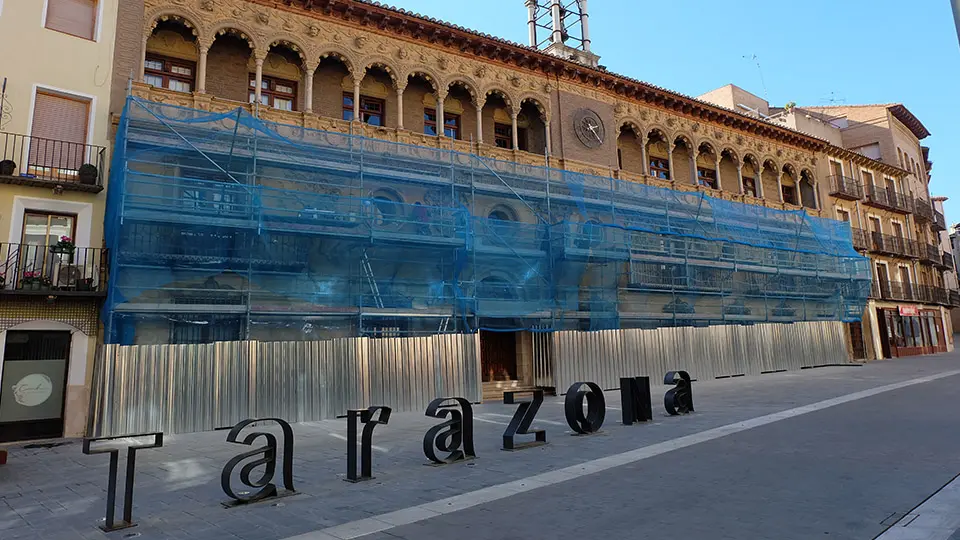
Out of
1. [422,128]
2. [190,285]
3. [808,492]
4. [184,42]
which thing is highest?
[184,42]

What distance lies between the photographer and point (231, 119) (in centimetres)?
1424

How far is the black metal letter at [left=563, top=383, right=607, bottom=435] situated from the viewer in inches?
376

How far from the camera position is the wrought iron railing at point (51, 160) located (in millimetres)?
12438

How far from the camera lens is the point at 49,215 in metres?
12.7

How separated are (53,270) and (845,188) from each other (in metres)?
35.2

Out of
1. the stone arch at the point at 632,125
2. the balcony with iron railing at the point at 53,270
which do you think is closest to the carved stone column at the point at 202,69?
the balcony with iron railing at the point at 53,270

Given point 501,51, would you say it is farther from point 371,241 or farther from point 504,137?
point 371,241

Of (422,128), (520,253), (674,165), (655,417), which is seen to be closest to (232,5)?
(422,128)

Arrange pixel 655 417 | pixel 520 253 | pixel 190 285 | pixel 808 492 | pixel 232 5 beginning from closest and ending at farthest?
pixel 808 492
pixel 655 417
pixel 190 285
pixel 232 5
pixel 520 253

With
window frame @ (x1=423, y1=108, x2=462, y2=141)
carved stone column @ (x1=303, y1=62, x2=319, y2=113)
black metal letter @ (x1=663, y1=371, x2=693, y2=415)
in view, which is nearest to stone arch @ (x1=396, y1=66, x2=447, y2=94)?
window frame @ (x1=423, y1=108, x2=462, y2=141)

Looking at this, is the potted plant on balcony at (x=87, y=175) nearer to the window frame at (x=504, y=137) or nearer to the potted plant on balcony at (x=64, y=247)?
the potted plant on balcony at (x=64, y=247)

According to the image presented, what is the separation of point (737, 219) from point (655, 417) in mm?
14874

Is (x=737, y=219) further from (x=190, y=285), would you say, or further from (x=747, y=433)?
(x=190, y=285)

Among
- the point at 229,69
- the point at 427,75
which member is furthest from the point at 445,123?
the point at 229,69
